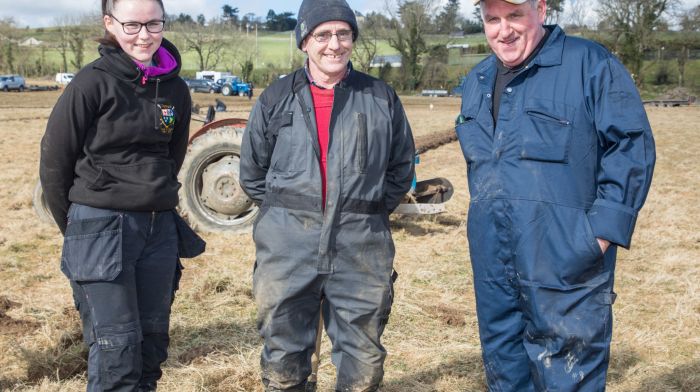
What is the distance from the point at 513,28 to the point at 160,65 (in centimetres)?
140

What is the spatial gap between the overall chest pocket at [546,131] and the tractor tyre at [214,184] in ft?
13.3

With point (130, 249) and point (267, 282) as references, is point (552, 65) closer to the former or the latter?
point (267, 282)

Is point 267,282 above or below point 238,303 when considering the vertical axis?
above

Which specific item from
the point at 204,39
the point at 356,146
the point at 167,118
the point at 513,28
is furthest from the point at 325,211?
the point at 204,39

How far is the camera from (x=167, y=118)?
2820mm

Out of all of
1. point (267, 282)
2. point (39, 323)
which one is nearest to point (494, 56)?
point (267, 282)

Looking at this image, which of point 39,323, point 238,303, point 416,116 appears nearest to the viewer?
point 39,323

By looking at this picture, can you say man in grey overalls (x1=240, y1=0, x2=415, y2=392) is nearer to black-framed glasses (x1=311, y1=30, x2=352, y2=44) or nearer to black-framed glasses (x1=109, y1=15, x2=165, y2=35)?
black-framed glasses (x1=311, y1=30, x2=352, y2=44)

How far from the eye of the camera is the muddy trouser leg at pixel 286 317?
2781 millimetres

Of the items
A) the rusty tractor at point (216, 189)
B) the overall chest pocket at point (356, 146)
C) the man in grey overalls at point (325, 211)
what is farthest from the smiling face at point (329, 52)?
the rusty tractor at point (216, 189)

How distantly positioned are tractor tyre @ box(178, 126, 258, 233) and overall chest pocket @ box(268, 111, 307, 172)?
338 centimetres

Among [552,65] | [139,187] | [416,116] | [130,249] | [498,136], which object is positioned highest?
[552,65]

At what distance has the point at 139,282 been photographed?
9.23ft

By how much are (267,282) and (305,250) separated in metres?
0.21
